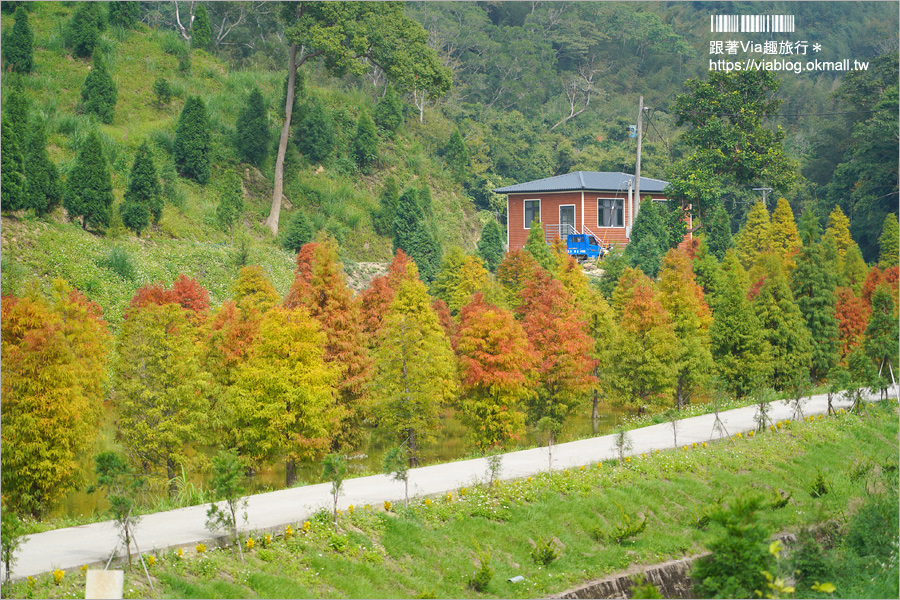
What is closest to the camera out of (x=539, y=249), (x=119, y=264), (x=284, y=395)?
(x=284, y=395)

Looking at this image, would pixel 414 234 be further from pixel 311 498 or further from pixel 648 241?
pixel 311 498

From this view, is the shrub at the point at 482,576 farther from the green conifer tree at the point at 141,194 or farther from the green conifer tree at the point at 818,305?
the green conifer tree at the point at 141,194

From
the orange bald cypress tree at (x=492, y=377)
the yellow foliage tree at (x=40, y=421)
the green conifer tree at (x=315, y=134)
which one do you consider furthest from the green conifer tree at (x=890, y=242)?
the yellow foliage tree at (x=40, y=421)

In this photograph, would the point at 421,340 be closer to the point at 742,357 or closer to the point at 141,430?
the point at 141,430

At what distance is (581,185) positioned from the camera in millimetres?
42406

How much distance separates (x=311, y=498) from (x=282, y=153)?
30.0 m

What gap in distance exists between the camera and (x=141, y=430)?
1795 cm

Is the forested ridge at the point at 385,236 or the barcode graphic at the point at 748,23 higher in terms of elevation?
the barcode graphic at the point at 748,23

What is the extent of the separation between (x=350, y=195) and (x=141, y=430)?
95.5 ft

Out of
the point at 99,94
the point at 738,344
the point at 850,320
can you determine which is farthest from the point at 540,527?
the point at 99,94

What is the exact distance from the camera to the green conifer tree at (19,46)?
131 ft

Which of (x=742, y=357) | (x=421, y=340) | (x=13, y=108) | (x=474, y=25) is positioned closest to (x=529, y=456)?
(x=421, y=340)

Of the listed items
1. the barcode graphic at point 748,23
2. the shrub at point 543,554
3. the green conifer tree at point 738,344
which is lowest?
the shrub at point 543,554

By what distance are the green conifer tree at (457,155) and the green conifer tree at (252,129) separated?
10492mm
